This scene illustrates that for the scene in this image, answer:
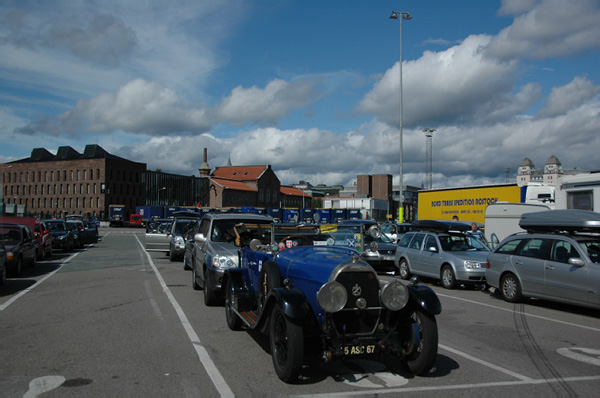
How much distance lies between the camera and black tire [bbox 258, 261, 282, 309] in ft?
20.6

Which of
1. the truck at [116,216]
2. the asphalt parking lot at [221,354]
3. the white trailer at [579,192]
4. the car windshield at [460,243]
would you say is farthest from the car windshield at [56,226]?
the truck at [116,216]

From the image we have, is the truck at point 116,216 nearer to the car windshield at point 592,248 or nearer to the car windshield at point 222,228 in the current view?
the car windshield at point 222,228

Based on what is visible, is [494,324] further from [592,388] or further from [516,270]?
[592,388]

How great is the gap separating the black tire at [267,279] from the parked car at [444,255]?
27.1ft

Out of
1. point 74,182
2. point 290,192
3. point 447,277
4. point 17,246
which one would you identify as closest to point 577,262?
point 447,277

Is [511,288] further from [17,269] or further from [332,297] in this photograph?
[17,269]

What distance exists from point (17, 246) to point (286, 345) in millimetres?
12747

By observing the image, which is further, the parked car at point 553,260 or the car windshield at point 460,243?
the car windshield at point 460,243

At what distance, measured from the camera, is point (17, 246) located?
15.2m

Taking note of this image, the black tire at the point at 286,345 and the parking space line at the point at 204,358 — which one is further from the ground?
Answer: the black tire at the point at 286,345

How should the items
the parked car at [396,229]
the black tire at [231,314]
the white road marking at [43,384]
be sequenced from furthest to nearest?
the parked car at [396,229]
the black tire at [231,314]
the white road marking at [43,384]

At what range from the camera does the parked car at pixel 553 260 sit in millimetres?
9930

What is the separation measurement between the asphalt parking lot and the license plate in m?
0.39

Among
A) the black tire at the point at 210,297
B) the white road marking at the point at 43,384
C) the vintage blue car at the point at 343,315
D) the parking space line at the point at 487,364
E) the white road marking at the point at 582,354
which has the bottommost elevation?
the white road marking at the point at 582,354
